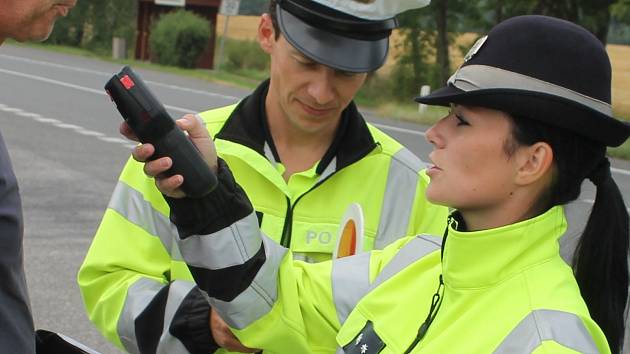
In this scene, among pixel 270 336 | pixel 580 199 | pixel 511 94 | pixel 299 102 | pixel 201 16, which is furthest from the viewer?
pixel 201 16

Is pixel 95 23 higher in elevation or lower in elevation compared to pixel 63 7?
lower

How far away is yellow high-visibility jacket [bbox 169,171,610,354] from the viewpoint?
1881mm

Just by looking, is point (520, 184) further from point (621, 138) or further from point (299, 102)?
point (299, 102)

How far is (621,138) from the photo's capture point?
2.05 m

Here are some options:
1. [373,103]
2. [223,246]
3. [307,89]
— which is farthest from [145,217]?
[373,103]

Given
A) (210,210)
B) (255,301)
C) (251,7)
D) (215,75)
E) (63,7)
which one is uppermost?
(63,7)

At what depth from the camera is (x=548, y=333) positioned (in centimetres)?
180

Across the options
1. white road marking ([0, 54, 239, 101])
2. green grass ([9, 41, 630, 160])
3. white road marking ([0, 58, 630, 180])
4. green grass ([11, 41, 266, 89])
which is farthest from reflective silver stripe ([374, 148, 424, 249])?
green grass ([11, 41, 266, 89])

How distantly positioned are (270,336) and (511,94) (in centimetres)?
82

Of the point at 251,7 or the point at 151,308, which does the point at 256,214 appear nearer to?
the point at 151,308

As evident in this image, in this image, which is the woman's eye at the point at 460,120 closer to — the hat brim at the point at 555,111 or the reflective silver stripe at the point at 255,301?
the hat brim at the point at 555,111

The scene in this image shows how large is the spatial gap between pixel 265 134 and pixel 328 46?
30 cm

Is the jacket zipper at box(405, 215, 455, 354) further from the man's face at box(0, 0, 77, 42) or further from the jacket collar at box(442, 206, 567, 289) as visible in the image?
the man's face at box(0, 0, 77, 42)

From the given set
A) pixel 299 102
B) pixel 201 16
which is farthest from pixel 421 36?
pixel 299 102
